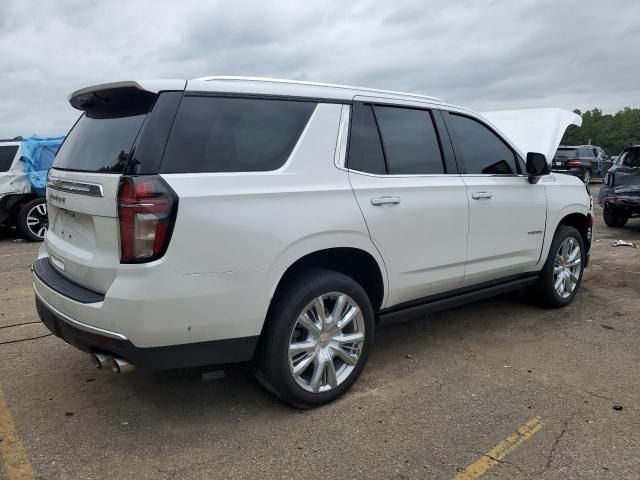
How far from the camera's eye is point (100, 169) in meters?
2.88

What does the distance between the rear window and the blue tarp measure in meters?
7.15

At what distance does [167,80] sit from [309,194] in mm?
961

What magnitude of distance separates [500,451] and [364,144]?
194cm

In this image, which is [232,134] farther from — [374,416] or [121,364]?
[374,416]

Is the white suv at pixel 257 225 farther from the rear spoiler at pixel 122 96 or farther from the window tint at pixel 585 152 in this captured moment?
the window tint at pixel 585 152

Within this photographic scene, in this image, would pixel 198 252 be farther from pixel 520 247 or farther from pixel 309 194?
pixel 520 247

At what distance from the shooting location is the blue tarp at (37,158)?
9.88 m

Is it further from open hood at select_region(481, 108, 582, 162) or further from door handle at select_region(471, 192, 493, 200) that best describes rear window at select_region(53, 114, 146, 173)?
open hood at select_region(481, 108, 582, 162)

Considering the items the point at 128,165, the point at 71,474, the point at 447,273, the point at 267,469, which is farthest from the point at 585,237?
the point at 71,474

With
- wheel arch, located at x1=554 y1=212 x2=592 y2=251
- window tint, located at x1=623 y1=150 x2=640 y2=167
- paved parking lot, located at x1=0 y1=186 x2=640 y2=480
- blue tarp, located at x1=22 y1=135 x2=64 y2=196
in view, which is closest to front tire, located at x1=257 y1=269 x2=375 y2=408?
paved parking lot, located at x1=0 y1=186 x2=640 y2=480

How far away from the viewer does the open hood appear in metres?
6.48

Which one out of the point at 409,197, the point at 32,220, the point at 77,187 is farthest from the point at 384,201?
the point at 32,220

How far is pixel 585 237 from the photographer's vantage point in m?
5.50

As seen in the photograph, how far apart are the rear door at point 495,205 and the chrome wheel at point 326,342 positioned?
120cm
